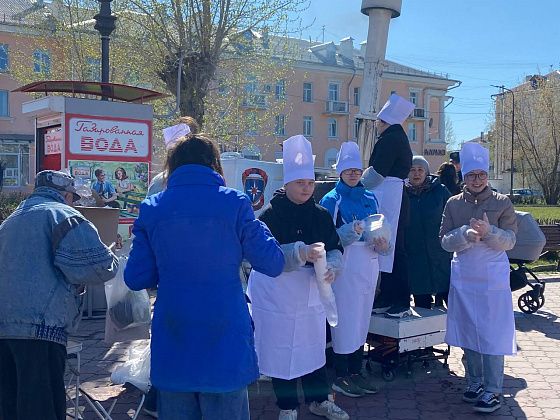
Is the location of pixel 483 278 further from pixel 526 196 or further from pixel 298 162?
pixel 526 196

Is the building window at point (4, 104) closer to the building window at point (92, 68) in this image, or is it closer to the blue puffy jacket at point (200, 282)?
the building window at point (92, 68)

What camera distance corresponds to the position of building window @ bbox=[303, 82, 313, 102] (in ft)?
157

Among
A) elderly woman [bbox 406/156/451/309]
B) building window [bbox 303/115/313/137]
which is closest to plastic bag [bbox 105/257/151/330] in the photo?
elderly woman [bbox 406/156/451/309]

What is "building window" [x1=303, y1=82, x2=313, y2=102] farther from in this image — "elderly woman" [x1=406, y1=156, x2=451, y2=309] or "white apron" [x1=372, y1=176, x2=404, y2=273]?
"white apron" [x1=372, y1=176, x2=404, y2=273]

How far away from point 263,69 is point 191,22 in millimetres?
5078

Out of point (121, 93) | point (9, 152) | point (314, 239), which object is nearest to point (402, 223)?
point (314, 239)

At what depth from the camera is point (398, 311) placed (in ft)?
19.2

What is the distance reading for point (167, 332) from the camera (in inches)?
116

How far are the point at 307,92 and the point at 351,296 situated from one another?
44.1 meters

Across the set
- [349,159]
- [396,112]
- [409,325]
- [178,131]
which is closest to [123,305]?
[178,131]

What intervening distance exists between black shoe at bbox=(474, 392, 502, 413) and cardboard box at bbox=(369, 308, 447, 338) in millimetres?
883

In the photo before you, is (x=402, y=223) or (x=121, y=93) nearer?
(x=402, y=223)

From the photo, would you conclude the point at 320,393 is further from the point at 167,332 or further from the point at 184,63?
the point at 184,63

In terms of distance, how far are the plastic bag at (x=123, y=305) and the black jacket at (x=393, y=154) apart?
2.41m
